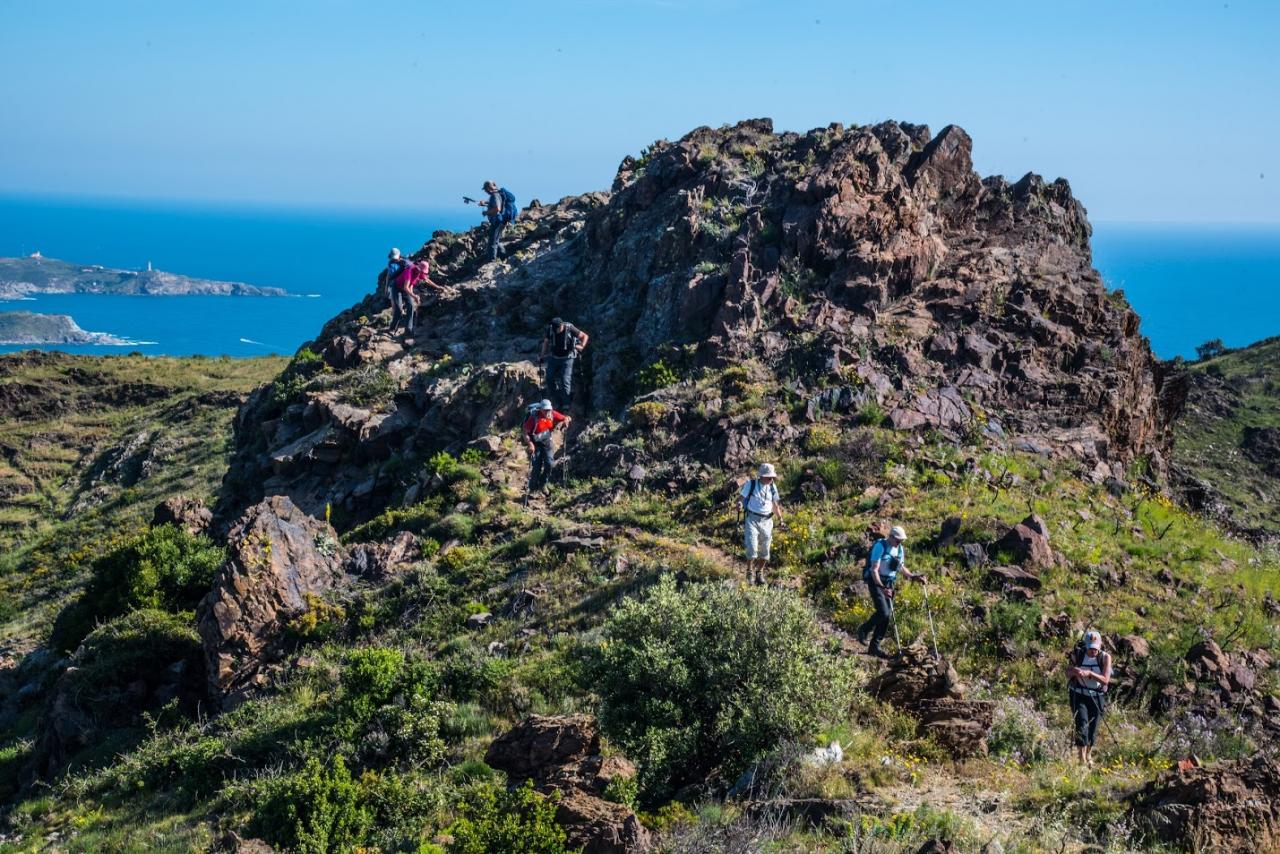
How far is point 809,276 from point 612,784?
15.0 m

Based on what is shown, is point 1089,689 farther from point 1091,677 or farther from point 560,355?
point 560,355

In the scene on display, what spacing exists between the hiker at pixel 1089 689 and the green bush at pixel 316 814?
7.67m

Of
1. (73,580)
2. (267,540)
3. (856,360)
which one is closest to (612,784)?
(267,540)

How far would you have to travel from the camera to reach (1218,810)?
282 inches

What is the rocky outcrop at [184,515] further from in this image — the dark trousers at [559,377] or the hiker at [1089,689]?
the hiker at [1089,689]

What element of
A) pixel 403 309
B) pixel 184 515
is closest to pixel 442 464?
pixel 184 515

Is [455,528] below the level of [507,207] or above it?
below

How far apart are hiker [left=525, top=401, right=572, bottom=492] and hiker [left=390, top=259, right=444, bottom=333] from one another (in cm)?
827

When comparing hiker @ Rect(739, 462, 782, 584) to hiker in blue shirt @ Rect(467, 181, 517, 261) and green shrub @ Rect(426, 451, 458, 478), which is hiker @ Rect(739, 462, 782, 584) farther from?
hiker in blue shirt @ Rect(467, 181, 517, 261)

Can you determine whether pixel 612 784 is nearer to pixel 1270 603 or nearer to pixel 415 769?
pixel 415 769

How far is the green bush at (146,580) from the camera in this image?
15.6m

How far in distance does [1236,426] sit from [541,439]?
4117 cm

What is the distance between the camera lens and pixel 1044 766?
9117mm

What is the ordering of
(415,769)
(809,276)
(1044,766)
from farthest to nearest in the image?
(809,276) → (415,769) → (1044,766)
